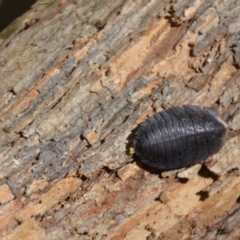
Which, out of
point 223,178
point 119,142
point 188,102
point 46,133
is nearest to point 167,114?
point 188,102

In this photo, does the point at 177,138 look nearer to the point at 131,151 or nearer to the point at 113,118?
the point at 131,151

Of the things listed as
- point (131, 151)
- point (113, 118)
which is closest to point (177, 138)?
point (131, 151)

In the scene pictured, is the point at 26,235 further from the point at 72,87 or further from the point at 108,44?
the point at 108,44

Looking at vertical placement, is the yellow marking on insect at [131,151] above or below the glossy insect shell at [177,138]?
above

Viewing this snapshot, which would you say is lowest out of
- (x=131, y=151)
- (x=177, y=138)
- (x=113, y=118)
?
(x=177, y=138)

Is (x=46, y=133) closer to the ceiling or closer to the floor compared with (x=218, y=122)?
closer to the ceiling
